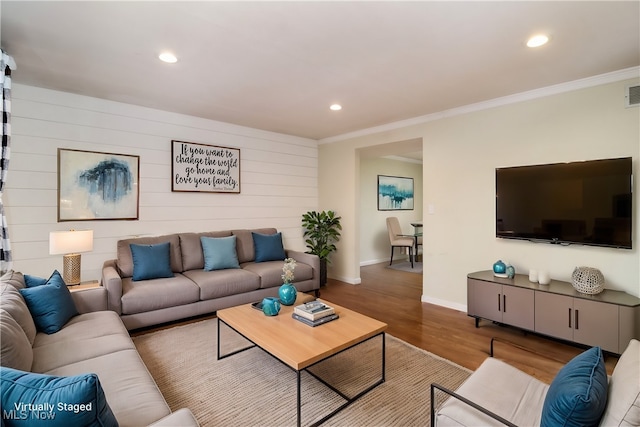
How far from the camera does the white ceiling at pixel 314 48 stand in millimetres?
1945

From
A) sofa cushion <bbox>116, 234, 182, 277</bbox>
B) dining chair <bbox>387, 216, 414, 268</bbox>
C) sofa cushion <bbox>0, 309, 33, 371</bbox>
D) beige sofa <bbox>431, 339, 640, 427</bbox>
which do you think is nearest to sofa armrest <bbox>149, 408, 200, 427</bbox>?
sofa cushion <bbox>0, 309, 33, 371</bbox>

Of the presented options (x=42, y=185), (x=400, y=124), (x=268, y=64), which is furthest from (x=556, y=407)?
(x=42, y=185)

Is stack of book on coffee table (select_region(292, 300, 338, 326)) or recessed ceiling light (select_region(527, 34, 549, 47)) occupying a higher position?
recessed ceiling light (select_region(527, 34, 549, 47))

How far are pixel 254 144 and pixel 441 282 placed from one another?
11.3ft

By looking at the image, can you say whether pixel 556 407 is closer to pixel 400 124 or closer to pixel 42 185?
pixel 400 124

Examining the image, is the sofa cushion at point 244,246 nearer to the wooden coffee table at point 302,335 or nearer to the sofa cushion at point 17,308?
the wooden coffee table at point 302,335

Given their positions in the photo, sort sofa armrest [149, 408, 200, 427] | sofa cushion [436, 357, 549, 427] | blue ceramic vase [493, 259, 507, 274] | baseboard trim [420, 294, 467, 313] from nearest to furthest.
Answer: sofa armrest [149, 408, 200, 427] < sofa cushion [436, 357, 549, 427] < blue ceramic vase [493, 259, 507, 274] < baseboard trim [420, 294, 467, 313]

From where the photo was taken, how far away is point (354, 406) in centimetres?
203

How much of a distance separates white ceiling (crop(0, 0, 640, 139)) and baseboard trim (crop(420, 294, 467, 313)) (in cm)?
247

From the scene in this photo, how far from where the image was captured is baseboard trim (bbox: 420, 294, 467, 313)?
3.86 m

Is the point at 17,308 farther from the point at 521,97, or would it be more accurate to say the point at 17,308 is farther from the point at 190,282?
the point at 521,97

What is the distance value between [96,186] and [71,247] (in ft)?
3.20

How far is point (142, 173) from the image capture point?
396 centimetres

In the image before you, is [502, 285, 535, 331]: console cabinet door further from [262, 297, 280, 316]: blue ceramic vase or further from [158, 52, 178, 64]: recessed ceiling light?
[158, 52, 178, 64]: recessed ceiling light
